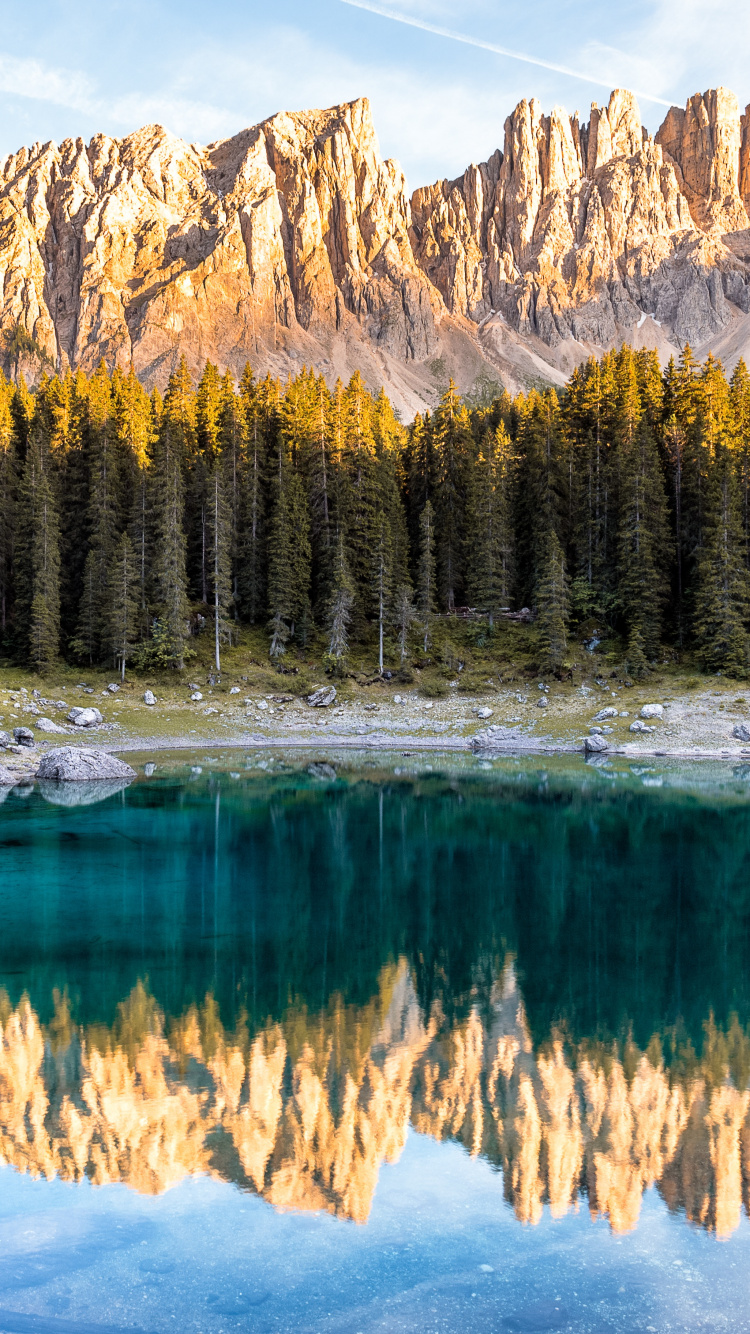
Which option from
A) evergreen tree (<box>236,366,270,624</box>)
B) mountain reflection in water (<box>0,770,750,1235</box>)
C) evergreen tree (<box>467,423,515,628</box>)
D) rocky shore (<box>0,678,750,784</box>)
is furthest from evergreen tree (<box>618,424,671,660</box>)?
mountain reflection in water (<box>0,770,750,1235</box>)

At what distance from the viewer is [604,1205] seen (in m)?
9.28

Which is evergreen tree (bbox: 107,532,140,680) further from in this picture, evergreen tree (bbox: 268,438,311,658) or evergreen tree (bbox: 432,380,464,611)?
evergreen tree (bbox: 432,380,464,611)

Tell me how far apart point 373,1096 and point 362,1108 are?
36 centimetres

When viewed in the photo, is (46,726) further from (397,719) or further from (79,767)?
(397,719)

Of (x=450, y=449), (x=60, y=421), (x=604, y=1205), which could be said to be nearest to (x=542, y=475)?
(x=450, y=449)

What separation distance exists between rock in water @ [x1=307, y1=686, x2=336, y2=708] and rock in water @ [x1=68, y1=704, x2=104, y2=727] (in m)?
13.8

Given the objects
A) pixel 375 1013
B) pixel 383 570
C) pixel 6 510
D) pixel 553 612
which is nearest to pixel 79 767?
pixel 375 1013

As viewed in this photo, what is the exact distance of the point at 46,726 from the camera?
166 feet

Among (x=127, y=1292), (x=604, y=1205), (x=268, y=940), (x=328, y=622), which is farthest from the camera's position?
(x=328, y=622)

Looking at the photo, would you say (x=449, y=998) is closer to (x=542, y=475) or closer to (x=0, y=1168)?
(x=0, y=1168)

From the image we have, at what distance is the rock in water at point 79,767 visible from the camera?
140 feet

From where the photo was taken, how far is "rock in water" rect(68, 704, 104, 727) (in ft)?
174

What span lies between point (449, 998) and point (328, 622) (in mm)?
52563

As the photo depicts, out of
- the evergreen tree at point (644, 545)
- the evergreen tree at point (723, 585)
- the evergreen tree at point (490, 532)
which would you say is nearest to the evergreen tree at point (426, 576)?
the evergreen tree at point (490, 532)
